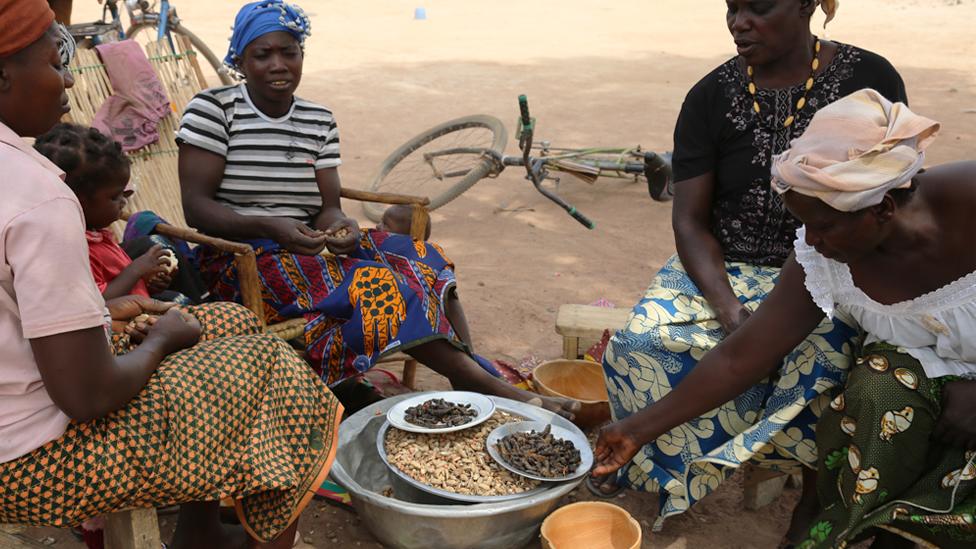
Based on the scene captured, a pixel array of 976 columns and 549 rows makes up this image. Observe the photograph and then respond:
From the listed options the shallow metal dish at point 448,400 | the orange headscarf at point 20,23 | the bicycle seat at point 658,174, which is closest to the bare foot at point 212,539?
the shallow metal dish at point 448,400

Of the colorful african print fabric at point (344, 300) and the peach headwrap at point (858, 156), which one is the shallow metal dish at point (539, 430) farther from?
the peach headwrap at point (858, 156)

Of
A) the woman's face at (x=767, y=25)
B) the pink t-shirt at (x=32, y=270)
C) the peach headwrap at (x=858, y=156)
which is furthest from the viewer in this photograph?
the woman's face at (x=767, y=25)

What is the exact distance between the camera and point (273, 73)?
3193 mm

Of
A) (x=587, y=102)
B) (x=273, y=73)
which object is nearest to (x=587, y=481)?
(x=273, y=73)

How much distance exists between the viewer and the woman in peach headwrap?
2010mm

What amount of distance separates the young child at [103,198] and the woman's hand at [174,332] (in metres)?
0.60

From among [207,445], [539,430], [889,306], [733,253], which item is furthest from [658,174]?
[207,445]

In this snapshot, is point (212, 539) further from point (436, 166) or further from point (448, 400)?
point (436, 166)

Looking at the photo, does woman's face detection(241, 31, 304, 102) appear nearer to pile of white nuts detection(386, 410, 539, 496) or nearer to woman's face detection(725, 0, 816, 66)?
pile of white nuts detection(386, 410, 539, 496)

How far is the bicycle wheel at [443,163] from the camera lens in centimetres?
609

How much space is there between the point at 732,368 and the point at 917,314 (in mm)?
478

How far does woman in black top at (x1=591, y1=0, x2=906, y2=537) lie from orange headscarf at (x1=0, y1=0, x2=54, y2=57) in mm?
1771

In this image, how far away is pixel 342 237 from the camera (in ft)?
10.6

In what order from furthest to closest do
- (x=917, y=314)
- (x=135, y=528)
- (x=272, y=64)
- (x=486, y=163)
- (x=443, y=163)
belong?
(x=443, y=163) → (x=486, y=163) → (x=272, y=64) → (x=917, y=314) → (x=135, y=528)
